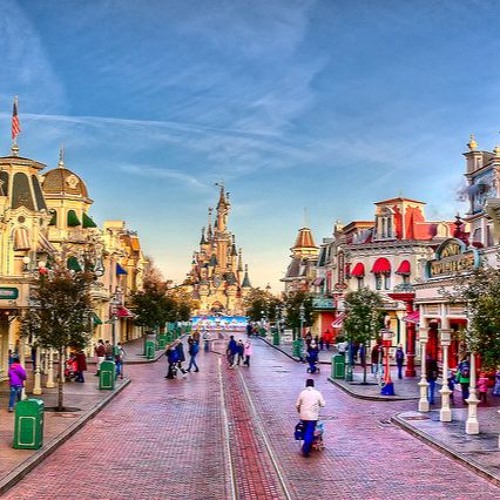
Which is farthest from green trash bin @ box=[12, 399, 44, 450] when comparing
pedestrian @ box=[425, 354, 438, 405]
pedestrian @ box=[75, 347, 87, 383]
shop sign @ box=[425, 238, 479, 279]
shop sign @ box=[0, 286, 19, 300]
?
shop sign @ box=[425, 238, 479, 279]

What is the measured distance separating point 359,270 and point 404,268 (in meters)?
4.43

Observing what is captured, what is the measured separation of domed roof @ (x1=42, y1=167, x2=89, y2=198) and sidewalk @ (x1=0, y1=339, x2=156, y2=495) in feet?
52.1

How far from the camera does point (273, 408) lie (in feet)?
81.7

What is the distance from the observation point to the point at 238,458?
16.4m

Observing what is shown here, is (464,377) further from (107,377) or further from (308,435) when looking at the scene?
(107,377)

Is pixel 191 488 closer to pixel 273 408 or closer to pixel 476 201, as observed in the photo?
pixel 273 408

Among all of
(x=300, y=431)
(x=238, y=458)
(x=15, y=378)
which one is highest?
(x=15, y=378)

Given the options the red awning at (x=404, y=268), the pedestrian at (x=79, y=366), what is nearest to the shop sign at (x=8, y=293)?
the pedestrian at (x=79, y=366)

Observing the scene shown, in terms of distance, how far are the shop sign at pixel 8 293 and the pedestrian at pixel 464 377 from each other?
14.4 m

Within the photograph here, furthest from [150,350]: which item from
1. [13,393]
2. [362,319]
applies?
[13,393]

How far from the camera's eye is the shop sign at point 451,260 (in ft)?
93.0

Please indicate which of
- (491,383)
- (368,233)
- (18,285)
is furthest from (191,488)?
(368,233)

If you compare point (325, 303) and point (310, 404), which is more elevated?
point (325, 303)

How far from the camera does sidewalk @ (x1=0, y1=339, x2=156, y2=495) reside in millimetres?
14637
